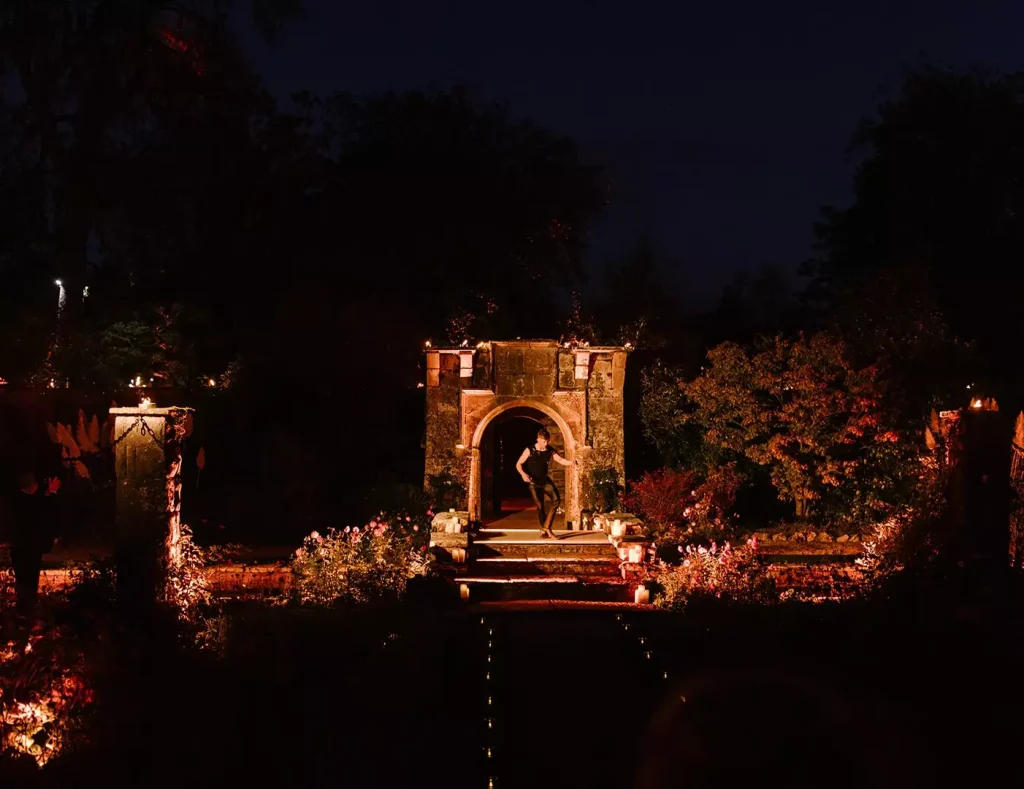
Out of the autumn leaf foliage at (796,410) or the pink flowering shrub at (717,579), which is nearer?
the pink flowering shrub at (717,579)

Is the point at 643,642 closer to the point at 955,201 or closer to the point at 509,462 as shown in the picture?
the point at 509,462

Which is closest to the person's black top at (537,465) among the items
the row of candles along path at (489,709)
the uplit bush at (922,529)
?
the row of candles along path at (489,709)

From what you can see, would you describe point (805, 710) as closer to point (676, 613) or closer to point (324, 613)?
point (676, 613)

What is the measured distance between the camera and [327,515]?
16109 millimetres

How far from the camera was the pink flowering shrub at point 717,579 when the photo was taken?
971 centimetres

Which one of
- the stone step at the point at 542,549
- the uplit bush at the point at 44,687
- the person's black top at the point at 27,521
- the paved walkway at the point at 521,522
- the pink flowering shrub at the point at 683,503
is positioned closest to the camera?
the uplit bush at the point at 44,687

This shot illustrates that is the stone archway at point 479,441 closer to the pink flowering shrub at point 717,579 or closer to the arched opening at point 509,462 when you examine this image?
the arched opening at point 509,462

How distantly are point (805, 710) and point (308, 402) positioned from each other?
40.3ft

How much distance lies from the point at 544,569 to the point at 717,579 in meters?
2.69

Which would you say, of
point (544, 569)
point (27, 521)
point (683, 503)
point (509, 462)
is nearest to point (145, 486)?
point (27, 521)

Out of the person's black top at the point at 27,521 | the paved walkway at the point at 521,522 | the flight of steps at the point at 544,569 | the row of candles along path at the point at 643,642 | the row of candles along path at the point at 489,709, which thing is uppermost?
the person's black top at the point at 27,521

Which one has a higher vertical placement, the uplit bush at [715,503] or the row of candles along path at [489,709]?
the uplit bush at [715,503]

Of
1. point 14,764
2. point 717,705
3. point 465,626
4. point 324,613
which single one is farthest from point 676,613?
point 14,764

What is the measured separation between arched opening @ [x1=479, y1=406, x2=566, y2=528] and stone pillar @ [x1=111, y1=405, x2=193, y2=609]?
7328mm
